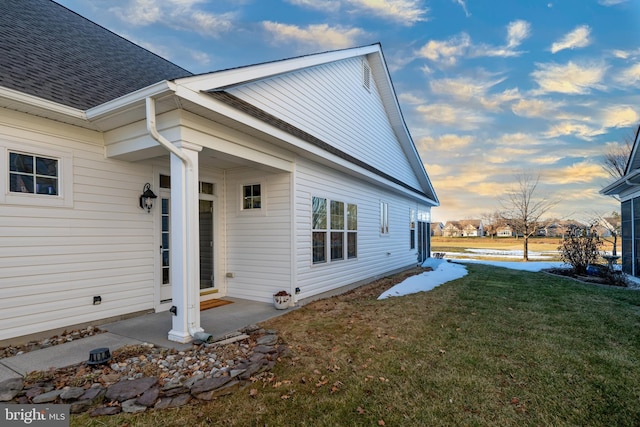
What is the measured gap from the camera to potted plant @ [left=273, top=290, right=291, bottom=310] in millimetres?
5629

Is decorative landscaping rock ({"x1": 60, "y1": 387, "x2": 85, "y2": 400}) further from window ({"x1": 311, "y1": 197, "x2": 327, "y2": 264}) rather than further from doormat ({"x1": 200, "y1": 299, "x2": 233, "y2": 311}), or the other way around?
window ({"x1": 311, "y1": 197, "x2": 327, "y2": 264})

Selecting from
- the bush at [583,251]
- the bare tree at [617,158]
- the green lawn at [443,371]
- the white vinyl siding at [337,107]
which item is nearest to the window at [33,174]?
the white vinyl siding at [337,107]

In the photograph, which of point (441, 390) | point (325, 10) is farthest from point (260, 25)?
point (441, 390)

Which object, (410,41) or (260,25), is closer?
(260,25)

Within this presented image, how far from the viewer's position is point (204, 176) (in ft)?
20.4

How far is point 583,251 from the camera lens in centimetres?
1091

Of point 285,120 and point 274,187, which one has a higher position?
point 285,120

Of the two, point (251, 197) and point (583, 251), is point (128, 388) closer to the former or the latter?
point (251, 197)

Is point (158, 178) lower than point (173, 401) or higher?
higher

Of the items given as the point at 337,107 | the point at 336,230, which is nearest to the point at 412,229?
the point at 336,230

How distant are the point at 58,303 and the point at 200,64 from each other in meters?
10.4

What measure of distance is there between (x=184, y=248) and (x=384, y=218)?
7.63 meters

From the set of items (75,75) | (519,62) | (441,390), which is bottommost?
(441,390)

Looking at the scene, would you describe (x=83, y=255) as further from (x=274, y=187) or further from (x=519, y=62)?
(x=519, y=62)
